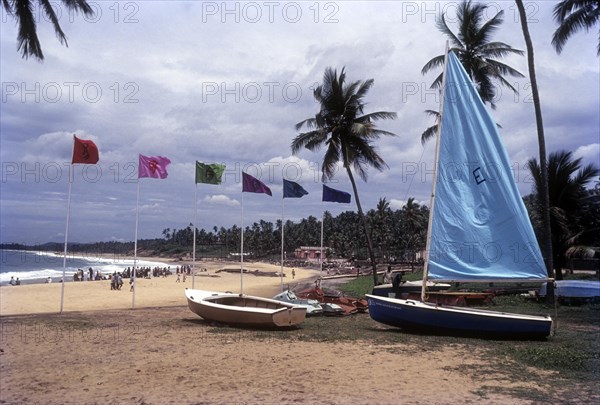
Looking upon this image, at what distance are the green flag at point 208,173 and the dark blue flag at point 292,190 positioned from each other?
4793mm

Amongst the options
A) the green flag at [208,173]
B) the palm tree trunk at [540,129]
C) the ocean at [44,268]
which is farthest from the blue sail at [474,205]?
the ocean at [44,268]

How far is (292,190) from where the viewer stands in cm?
2391

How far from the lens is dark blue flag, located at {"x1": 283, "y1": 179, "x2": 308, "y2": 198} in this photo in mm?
23672

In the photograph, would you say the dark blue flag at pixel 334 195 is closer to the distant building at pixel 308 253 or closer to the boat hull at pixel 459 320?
the boat hull at pixel 459 320

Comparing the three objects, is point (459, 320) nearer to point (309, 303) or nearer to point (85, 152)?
point (309, 303)

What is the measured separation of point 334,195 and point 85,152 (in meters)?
12.2

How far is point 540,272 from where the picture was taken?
38.4 feet

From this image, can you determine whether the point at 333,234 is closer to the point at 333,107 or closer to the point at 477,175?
the point at 333,107

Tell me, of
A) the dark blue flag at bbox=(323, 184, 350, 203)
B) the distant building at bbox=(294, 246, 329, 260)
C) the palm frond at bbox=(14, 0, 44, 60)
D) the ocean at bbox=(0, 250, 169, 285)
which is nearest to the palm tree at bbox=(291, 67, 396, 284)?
the dark blue flag at bbox=(323, 184, 350, 203)

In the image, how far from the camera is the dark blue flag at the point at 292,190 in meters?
23.7

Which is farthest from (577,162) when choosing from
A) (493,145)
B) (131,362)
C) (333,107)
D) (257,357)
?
(131,362)

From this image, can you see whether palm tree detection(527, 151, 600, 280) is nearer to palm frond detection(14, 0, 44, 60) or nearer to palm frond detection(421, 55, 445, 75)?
palm frond detection(421, 55, 445, 75)

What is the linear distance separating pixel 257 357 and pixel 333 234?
9939 centimetres

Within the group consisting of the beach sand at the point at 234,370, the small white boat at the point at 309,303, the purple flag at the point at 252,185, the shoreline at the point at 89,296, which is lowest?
the shoreline at the point at 89,296
